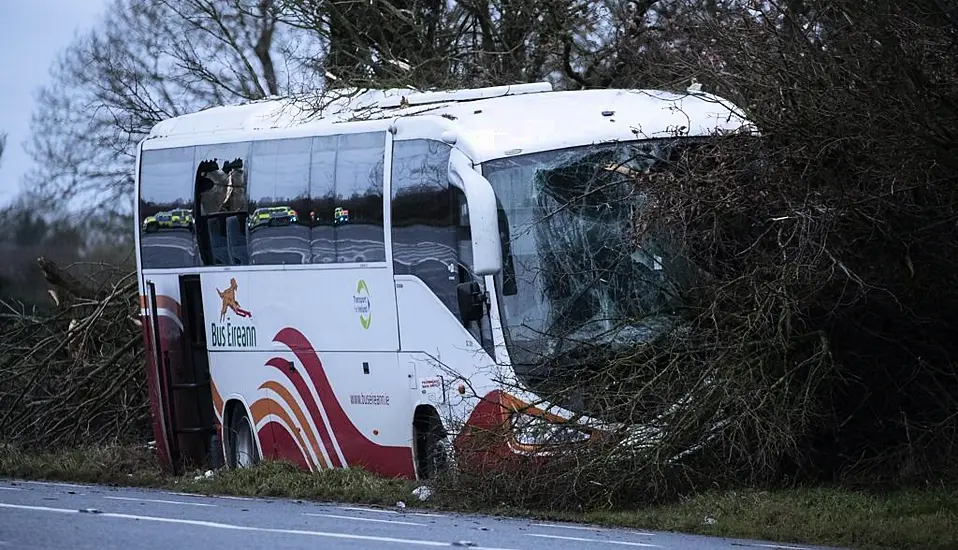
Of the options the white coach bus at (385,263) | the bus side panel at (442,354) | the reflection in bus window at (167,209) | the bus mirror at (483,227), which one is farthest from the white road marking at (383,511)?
the reflection in bus window at (167,209)

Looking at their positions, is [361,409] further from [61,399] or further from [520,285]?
[61,399]

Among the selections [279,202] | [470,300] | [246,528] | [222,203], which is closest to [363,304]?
[279,202]

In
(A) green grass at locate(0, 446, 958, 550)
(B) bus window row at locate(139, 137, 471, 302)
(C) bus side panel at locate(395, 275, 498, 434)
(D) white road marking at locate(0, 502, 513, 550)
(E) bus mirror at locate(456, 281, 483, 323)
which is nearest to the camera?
(D) white road marking at locate(0, 502, 513, 550)

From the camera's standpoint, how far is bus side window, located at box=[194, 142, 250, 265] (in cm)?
1839

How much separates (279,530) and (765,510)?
3588mm

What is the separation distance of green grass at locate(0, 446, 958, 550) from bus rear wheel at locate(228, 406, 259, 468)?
182cm

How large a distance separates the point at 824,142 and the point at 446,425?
422 cm

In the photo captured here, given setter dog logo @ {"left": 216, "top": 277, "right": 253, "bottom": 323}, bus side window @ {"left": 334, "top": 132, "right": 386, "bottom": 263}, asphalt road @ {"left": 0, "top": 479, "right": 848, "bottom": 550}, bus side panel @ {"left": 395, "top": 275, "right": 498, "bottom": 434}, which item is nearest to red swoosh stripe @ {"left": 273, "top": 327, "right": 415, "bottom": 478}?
setter dog logo @ {"left": 216, "top": 277, "right": 253, "bottom": 323}

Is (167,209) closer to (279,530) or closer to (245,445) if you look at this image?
(245,445)

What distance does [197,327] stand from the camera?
1936cm

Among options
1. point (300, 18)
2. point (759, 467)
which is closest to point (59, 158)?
point (300, 18)

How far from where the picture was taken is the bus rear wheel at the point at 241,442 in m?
18.8

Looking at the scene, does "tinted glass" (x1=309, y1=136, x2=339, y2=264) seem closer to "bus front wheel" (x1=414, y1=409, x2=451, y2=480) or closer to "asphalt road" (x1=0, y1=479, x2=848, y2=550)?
"bus front wheel" (x1=414, y1=409, x2=451, y2=480)

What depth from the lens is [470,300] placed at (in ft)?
48.7
